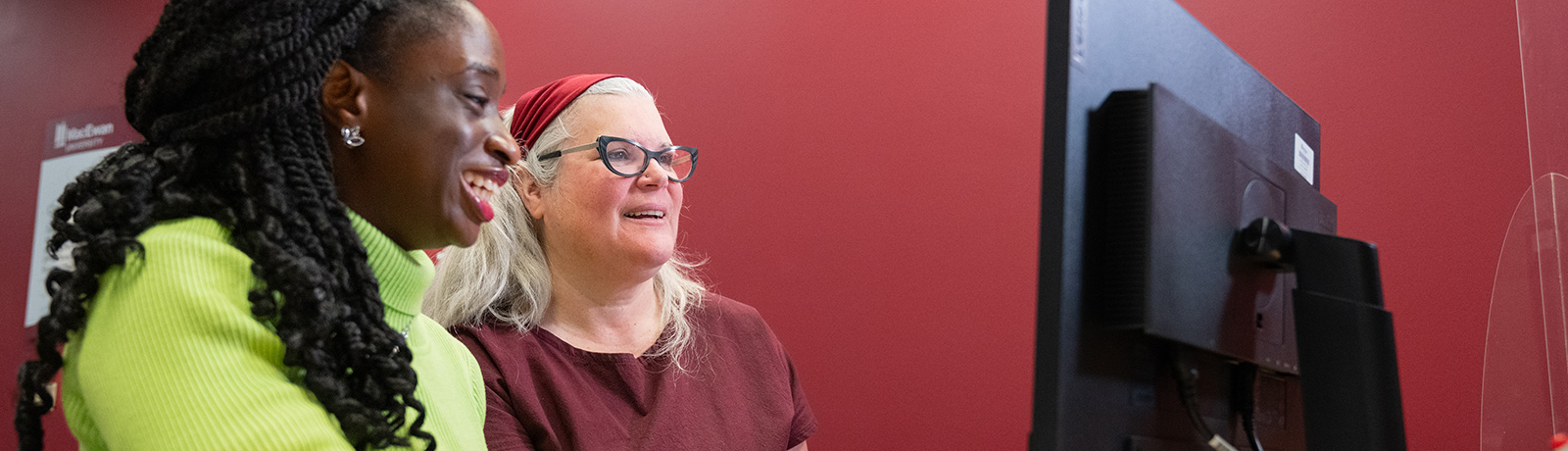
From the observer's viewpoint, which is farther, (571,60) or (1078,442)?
(571,60)

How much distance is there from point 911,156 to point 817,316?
40 centimetres

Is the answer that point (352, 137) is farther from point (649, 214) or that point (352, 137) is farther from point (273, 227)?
point (649, 214)

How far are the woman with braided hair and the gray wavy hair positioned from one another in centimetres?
54

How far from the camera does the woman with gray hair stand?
4.82 ft

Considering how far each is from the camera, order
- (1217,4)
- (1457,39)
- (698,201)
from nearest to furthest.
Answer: (1457,39)
(1217,4)
(698,201)

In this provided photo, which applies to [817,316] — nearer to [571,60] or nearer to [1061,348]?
[571,60]

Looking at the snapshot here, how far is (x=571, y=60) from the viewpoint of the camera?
2.53m

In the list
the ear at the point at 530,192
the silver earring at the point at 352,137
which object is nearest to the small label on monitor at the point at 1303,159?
the silver earring at the point at 352,137

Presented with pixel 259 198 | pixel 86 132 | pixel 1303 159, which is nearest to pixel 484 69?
pixel 259 198

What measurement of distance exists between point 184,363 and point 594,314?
0.89m

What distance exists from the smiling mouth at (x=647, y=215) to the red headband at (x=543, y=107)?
0.68 ft

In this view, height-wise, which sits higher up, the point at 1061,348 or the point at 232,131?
the point at 232,131

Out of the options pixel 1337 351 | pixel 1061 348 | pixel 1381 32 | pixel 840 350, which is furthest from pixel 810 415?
pixel 1381 32

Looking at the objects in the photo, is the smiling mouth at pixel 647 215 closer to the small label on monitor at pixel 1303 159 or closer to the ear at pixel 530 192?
the ear at pixel 530 192
